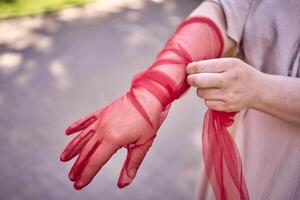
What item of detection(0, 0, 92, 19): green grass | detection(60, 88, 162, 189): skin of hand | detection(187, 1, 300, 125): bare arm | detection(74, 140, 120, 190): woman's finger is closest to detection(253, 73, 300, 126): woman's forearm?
detection(187, 1, 300, 125): bare arm

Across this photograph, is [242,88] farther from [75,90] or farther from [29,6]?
[29,6]

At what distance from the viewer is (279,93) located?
3.30ft

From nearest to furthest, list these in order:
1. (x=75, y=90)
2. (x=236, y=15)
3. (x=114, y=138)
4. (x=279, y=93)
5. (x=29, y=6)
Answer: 1. (x=114, y=138)
2. (x=279, y=93)
3. (x=236, y=15)
4. (x=75, y=90)
5. (x=29, y=6)

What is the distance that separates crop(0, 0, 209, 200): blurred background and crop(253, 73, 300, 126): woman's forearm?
1.65 metres

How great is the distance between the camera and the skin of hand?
92cm

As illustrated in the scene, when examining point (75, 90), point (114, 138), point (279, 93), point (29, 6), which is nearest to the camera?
point (114, 138)

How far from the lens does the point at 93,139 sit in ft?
3.08

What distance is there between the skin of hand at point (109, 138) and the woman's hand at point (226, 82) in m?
0.12

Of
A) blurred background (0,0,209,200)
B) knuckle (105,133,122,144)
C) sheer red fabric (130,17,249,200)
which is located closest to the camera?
knuckle (105,133,122,144)

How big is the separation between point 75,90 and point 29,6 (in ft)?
5.02

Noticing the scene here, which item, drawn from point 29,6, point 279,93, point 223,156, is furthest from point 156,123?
point 29,6

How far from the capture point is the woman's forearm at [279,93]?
1.00 metres

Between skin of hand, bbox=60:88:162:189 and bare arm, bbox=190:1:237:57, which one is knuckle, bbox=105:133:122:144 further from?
bare arm, bbox=190:1:237:57

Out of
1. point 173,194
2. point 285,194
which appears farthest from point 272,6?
point 173,194
